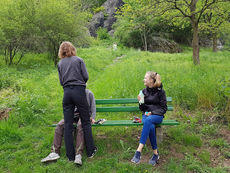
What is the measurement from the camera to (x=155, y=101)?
3797 mm

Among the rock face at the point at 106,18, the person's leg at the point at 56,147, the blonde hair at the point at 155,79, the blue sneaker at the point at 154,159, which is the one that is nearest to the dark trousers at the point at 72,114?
the person's leg at the point at 56,147

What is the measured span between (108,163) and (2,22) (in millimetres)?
11135

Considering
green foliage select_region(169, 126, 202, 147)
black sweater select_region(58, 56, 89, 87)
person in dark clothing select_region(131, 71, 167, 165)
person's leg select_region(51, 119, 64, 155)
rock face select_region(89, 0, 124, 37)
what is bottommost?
green foliage select_region(169, 126, 202, 147)

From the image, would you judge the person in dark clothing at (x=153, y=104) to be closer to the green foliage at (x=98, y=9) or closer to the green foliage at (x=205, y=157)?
the green foliage at (x=205, y=157)

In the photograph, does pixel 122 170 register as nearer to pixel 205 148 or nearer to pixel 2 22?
pixel 205 148

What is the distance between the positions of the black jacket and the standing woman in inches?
45.4

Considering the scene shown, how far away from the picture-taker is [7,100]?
5996 millimetres

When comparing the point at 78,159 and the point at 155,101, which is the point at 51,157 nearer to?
the point at 78,159

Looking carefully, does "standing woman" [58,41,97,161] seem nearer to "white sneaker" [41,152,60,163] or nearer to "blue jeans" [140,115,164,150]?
"white sneaker" [41,152,60,163]

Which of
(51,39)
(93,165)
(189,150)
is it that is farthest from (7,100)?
(51,39)

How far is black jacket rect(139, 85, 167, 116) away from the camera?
3752mm

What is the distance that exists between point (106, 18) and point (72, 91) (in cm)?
3960

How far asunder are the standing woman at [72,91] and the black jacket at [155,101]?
115 centimetres

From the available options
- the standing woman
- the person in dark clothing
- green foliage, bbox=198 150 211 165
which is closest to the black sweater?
the standing woman
